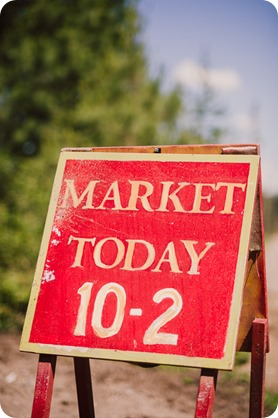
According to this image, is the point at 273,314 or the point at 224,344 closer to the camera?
the point at 224,344

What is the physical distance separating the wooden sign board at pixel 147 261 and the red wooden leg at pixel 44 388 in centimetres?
6

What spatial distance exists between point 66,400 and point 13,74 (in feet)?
34.0

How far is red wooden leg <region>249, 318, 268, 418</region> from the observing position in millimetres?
2316

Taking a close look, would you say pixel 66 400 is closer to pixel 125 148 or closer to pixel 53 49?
pixel 125 148

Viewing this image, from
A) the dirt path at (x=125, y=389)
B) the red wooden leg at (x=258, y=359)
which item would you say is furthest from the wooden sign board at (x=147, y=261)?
the dirt path at (x=125, y=389)

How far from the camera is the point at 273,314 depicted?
6566 millimetres

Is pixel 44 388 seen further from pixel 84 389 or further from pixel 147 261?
pixel 147 261

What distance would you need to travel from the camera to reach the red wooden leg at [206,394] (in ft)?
6.50

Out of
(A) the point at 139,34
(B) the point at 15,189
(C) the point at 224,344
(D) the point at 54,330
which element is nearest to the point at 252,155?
(C) the point at 224,344

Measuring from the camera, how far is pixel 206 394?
6.56ft

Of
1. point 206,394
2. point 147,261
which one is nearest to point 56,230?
point 147,261

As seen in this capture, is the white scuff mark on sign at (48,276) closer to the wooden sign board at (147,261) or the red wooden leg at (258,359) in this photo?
the wooden sign board at (147,261)

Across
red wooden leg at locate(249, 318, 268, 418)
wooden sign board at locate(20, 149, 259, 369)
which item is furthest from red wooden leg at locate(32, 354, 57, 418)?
red wooden leg at locate(249, 318, 268, 418)

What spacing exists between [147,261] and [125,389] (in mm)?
1828
